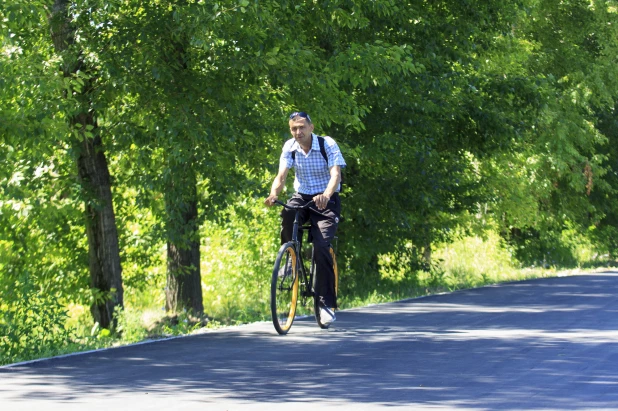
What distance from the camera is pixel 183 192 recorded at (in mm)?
14039

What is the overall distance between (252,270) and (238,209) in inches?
216

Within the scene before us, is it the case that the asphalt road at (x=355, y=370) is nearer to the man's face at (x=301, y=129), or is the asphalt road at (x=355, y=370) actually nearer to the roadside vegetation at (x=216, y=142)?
the roadside vegetation at (x=216, y=142)

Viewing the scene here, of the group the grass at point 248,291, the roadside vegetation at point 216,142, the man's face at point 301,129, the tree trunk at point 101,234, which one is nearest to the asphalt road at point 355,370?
Result: the grass at point 248,291

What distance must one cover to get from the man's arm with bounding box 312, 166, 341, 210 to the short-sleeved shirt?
0.55ft

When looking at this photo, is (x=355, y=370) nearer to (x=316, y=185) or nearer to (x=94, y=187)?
(x=316, y=185)

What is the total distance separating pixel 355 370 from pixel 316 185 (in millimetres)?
2815

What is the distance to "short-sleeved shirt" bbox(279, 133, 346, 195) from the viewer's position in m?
10.5

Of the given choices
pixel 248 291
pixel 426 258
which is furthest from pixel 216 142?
pixel 426 258

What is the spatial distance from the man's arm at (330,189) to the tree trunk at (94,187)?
402 centimetres

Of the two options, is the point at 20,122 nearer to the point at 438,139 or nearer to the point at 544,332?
the point at 544,332

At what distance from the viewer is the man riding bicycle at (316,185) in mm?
10352

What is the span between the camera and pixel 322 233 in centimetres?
1057

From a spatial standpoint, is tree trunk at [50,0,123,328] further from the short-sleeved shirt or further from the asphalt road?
the asphalt road

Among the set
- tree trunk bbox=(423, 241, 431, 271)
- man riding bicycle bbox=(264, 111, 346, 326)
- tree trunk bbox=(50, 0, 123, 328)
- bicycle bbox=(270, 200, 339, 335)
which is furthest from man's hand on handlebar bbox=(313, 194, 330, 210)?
tree trunk bbox=(423, 241, 431, 271)
